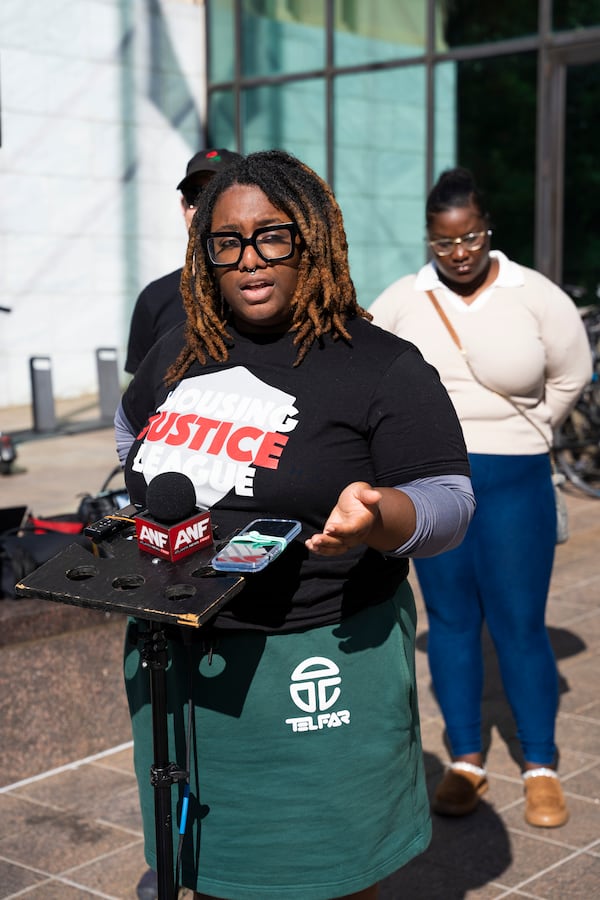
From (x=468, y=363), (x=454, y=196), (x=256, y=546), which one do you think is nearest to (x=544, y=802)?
(x=468, y=363)

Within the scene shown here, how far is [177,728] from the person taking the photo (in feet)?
7.79

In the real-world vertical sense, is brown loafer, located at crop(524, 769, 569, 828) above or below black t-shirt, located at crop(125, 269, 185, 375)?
below

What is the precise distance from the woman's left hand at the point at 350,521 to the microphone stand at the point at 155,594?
0.18 meters

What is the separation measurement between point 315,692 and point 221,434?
1.62 feet

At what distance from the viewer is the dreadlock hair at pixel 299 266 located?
2344 mm

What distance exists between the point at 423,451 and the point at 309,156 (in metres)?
12.2

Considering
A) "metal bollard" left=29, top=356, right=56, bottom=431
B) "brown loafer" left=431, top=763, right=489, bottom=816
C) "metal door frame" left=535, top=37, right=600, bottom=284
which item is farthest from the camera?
"metal bollard" left=29, top=356, right=56, bottom=431

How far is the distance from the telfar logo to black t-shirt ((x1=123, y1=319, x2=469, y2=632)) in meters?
0.08

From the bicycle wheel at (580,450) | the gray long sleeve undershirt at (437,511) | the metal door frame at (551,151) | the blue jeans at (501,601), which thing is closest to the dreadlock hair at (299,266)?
the gray long sleeve undershirt at (437,511)

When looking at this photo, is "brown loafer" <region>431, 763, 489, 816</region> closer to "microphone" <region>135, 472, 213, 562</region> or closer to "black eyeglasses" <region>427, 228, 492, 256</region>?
"black eyeglasses" <region>427, 228, 492, 256</region>

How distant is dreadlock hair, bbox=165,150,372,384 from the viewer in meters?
2.34

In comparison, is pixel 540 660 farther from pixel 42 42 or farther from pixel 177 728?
pixel 42 42

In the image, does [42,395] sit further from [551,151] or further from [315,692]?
[315,692]

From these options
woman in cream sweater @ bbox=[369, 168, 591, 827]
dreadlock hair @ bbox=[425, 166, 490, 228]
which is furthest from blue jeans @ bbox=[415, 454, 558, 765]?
dreadlock hair @ bbox=[425, 166, 490, 228]
